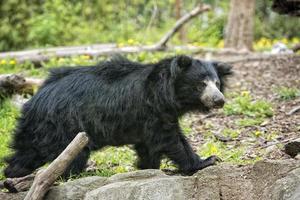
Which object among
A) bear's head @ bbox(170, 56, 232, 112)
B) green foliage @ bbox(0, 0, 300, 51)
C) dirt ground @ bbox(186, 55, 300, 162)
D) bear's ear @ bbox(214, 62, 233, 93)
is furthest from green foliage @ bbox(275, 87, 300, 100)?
green foliage @ bbox(0, 0, 300, 51)

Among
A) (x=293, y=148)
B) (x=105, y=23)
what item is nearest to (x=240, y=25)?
(x=105, y=23)

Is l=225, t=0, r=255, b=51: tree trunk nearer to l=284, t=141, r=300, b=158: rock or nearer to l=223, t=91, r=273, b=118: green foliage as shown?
l=223, t=91, r=273, b=118: green foliage

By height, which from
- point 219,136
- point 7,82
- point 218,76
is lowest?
point 219,136

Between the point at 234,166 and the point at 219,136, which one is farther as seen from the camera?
the point at 219,136

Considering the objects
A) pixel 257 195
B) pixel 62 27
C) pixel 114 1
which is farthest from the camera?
pixel 114 1

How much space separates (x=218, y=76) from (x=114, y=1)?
36.0 feet

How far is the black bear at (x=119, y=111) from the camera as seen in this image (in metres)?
4.55

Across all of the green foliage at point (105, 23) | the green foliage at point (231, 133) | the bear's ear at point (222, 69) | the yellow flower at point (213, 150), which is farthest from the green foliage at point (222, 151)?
the green foliage at point (105, 23)

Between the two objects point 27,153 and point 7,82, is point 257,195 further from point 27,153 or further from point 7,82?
point 7,82

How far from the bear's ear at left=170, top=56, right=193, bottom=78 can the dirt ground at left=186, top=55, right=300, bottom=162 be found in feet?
3.22

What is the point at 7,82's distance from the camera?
6.62 m

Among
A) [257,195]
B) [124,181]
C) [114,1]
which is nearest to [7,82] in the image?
[124,181]

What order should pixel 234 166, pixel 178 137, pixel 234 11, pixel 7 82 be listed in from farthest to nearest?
pixel 234 11, pixel 7 82, pixel 178 137, pixel 234 166

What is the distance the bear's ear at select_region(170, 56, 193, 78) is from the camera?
464 centimetres
